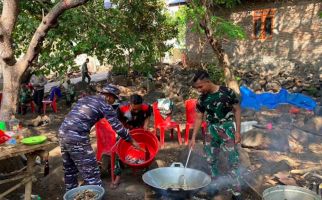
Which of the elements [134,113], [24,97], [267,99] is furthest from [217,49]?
[24,97]

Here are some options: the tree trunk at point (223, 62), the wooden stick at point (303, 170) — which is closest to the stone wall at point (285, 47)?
the tree trunk at point (223, 62)

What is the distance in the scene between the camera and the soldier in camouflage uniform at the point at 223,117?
15.9 ft

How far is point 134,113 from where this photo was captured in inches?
249

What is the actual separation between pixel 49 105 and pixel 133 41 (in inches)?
218

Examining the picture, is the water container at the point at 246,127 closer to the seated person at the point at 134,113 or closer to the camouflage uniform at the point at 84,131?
the seated person at the point at 134,113

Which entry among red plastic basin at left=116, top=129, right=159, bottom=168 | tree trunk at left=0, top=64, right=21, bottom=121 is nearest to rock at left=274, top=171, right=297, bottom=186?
red plastic basin at left=116, top=129, right=159, bottom=168

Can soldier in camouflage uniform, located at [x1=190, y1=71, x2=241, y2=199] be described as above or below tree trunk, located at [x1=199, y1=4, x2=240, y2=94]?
below

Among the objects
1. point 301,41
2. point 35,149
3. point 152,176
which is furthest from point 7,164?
point 301,41

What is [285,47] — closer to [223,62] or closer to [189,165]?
[223,62]

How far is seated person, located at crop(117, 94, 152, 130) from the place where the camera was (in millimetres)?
6207

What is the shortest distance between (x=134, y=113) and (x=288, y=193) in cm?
316

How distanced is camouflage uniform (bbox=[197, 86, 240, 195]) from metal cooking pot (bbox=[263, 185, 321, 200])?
0.93 m

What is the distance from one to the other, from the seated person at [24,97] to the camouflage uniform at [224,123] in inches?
364

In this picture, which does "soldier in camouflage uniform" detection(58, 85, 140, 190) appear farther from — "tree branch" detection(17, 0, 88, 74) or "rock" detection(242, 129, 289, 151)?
"rock" detection(242, 129, 289, 151)
